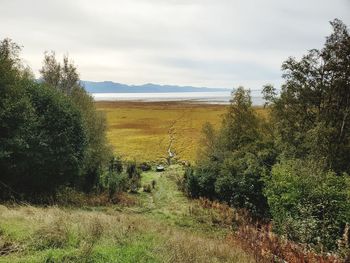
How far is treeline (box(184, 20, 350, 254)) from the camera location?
75.2ft

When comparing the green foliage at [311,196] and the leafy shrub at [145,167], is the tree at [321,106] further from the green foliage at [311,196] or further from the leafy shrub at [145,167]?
the leafy shrub at [145,167]

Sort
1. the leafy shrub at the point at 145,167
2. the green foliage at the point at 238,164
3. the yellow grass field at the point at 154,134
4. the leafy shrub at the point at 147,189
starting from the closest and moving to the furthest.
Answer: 1. the green foliage at the point at 238,164
2. the leafy shrub at the point at 147,189
3. the leafy shrub at the point at 145,167
4. the yellow grass field at the point at 154,134

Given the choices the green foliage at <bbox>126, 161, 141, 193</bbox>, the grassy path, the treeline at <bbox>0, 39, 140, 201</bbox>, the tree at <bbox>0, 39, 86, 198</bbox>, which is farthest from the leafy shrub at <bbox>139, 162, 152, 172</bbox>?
the grassy path

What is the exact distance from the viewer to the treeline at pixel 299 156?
22922mm

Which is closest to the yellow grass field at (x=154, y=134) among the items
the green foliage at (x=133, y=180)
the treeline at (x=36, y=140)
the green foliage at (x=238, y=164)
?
the green foliage at (x=238, y=164)

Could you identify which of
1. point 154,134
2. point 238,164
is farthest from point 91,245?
point 154,134

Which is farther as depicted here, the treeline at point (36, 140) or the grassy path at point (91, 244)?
the treeline at point (36, 140)

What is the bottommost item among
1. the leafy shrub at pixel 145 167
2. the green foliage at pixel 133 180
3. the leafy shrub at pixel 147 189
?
the leafy shrub at pixel 145 167

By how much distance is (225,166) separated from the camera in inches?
1451

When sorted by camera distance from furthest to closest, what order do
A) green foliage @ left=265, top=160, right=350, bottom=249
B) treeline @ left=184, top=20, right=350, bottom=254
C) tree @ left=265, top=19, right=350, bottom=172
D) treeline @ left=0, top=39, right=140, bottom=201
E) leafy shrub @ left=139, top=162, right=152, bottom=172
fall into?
leafy shrub @ left=139, top=162, right=152, bottom=172 < tree @ left=265, top=19, right=350, bottom=172 < treeline @ left=0, top=39, right=140, bottom=201 < treeline @ left=184, top=20, right=350, bottom=254 < green foliage @ left=265, top=160, right=350, bottom=249

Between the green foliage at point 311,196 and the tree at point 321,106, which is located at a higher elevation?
the tree at point 321,106

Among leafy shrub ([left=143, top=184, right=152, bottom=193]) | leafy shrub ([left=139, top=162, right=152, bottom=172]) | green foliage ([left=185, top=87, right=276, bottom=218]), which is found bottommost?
leafy shrub ([left=139, top=162, right=152, bottom=172])

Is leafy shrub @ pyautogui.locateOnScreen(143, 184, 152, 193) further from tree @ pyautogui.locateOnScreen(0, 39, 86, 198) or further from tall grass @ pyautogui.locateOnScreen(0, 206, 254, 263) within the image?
tall grass @ pyautogui.locateOnScreen(0, 206, 254, 263)

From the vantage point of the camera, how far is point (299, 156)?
1257 inches
